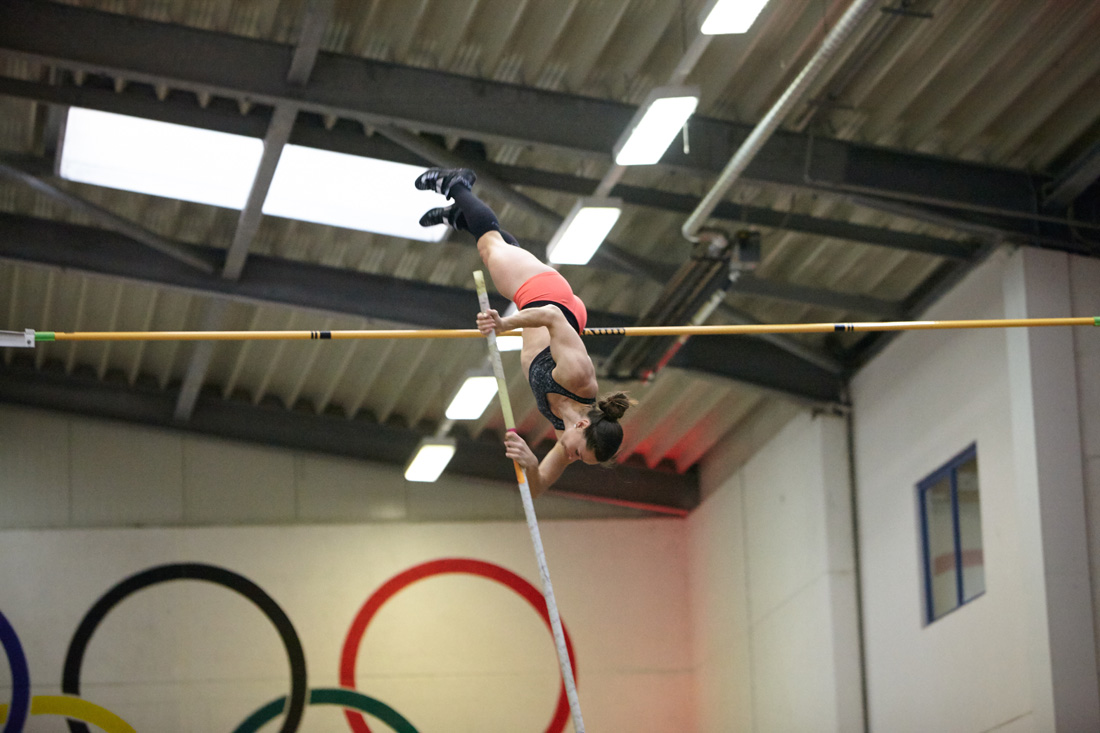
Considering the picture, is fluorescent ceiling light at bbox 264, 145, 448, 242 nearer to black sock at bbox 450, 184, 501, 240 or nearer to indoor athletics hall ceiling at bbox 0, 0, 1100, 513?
indoor athletics hall ceiling at bbox 0, 0, 1100, 513

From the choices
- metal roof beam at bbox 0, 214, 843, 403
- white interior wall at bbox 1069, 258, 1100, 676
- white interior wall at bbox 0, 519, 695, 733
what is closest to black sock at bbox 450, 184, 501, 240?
metal roof beam at bbox 0, 214, 843, 403

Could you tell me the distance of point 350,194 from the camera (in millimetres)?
9906

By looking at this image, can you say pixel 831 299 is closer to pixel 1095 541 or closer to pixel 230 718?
pixel 1095 541

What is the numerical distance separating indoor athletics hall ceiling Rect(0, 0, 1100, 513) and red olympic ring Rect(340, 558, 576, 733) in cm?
219

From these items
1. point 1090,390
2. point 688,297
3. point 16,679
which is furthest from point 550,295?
point 16,679

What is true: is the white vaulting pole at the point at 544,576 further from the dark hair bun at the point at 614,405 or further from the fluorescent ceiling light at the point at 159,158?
the fluorescent ceiling light at the point at 159,158

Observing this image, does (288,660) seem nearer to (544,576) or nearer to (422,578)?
(422,578)

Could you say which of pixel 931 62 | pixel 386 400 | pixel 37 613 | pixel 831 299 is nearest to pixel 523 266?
pixel 931 62

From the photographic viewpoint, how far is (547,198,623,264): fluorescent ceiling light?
8562 millimetres

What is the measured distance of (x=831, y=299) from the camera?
406 inches

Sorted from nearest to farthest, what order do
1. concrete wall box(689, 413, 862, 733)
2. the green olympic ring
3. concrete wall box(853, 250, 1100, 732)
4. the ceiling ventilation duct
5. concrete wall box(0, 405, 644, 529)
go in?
concrete wall box(853, 250, 1100, 732)
the ceiling ventilation duct
concrete wall box(689, 413, 862, 733)
the green olympic ring
concrete wall box(0, 405, 644, 529)

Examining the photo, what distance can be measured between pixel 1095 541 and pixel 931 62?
10.4 feet

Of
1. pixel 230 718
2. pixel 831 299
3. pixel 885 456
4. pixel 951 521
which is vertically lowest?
pixel 230 718

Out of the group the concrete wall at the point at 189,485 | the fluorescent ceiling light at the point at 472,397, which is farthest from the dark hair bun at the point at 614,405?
the concrete wall at the point at 189,485
